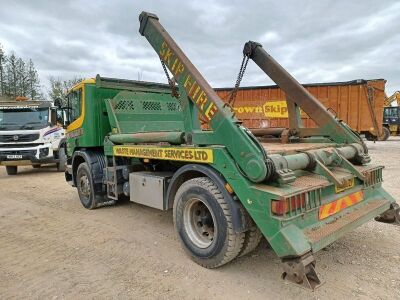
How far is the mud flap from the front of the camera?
2559 millimetres

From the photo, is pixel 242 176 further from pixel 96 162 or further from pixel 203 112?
pixel 96 162

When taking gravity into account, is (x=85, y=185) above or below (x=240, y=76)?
below

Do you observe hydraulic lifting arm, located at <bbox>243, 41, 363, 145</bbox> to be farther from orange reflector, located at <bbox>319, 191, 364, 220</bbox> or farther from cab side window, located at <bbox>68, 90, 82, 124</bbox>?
cab side window, located at <bbox>68, 90, 82, 124</bbox>

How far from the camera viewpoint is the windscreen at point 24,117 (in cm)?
1125

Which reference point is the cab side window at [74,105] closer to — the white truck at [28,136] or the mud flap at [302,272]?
the white truck at [28,136]

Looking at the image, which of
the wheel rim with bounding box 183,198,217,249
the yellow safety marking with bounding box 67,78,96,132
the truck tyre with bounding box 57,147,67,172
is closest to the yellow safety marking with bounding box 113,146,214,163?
the wheel rim with bounding box 183,198,217,249

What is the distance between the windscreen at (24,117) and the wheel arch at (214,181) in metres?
8.96

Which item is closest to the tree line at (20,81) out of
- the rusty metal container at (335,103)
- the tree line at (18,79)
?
the tree line at (18,79)

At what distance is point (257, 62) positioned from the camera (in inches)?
197

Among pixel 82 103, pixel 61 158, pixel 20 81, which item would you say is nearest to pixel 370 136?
pixel 61 158

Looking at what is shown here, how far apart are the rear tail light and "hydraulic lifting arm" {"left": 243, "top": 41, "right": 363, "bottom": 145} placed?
181 cm

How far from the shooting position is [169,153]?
3.85 m

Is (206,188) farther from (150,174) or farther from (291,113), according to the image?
(291,113)

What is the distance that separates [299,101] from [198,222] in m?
2.35
